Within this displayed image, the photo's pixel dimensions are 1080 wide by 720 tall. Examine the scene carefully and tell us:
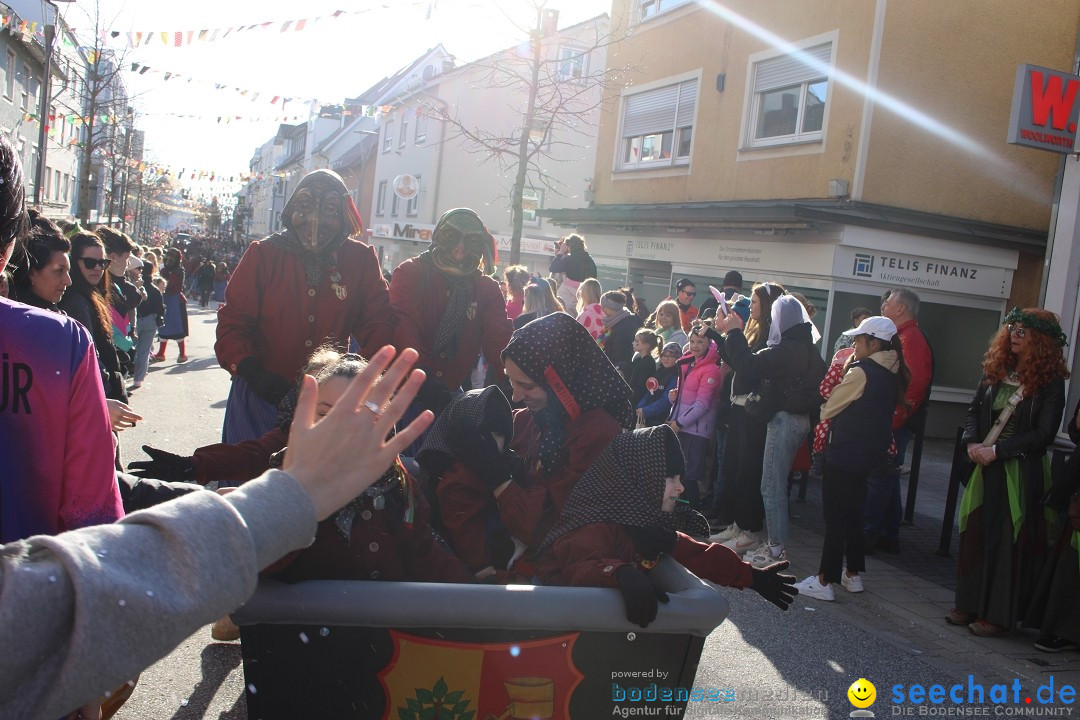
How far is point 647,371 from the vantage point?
27.6 ft

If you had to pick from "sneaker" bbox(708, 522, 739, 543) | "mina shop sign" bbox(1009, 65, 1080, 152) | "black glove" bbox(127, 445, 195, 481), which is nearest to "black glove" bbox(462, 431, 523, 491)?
"black glove" bbox(127, 445, 195, 481)

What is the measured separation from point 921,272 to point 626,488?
1193 cm

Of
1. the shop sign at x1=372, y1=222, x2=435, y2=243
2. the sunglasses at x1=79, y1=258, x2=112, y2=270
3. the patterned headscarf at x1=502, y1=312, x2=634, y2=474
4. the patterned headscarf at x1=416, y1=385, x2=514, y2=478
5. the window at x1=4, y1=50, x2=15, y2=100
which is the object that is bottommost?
the patterned headscarf at x1=416, y1=385, x2=514, y2=478

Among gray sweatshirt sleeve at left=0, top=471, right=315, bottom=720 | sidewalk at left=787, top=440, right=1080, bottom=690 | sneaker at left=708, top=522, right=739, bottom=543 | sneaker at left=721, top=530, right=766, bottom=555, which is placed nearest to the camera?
gray sweatshirt sleeve at left=0, top=471, right=315, bottom=720

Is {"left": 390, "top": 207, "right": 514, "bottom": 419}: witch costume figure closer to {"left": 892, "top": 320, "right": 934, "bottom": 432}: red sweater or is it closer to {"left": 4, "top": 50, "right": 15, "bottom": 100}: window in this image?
{"left": 892, "top": 320, "right": 934, "bottom": 432}: red sweater

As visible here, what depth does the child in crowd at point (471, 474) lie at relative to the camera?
3.06m

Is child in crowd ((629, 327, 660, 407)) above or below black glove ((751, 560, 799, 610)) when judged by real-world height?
above

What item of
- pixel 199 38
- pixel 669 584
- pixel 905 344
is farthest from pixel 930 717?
pixel 199 38

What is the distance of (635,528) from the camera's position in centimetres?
273

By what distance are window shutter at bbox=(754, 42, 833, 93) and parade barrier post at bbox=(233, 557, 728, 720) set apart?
13209 mm

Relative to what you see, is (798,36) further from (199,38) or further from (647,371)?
(199,38)

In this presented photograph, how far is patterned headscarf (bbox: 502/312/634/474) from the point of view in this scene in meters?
3.41

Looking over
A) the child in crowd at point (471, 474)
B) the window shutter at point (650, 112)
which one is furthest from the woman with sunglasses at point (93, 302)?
the window shutter at point (650, 112)

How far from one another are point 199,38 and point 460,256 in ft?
40.4
